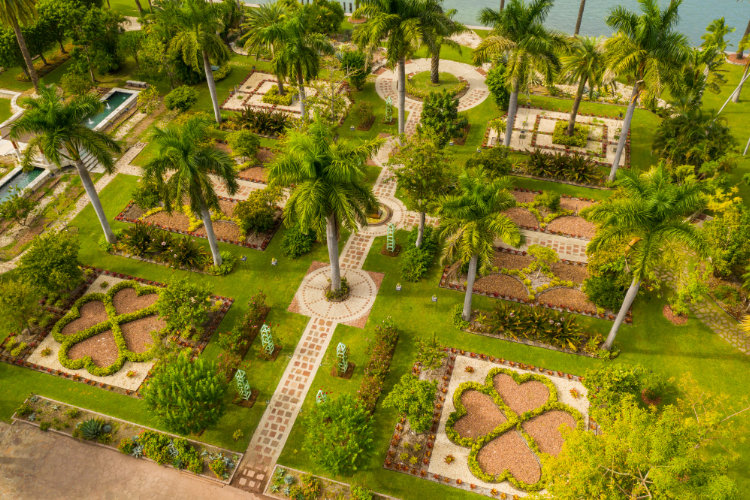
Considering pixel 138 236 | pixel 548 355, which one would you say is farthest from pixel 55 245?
→ pixel 548 355

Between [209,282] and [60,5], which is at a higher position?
[60,5]

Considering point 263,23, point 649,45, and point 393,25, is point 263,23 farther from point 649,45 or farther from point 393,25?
point 649,45

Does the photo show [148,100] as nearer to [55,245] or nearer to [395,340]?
[55,245]

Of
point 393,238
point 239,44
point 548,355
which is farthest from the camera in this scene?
point 239,44

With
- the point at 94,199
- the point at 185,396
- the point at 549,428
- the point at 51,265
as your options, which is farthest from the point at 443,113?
the point at 51,265

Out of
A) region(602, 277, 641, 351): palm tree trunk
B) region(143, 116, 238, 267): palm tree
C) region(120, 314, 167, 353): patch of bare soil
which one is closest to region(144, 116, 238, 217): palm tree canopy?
region(143, 116, 238, 267): palm tree
